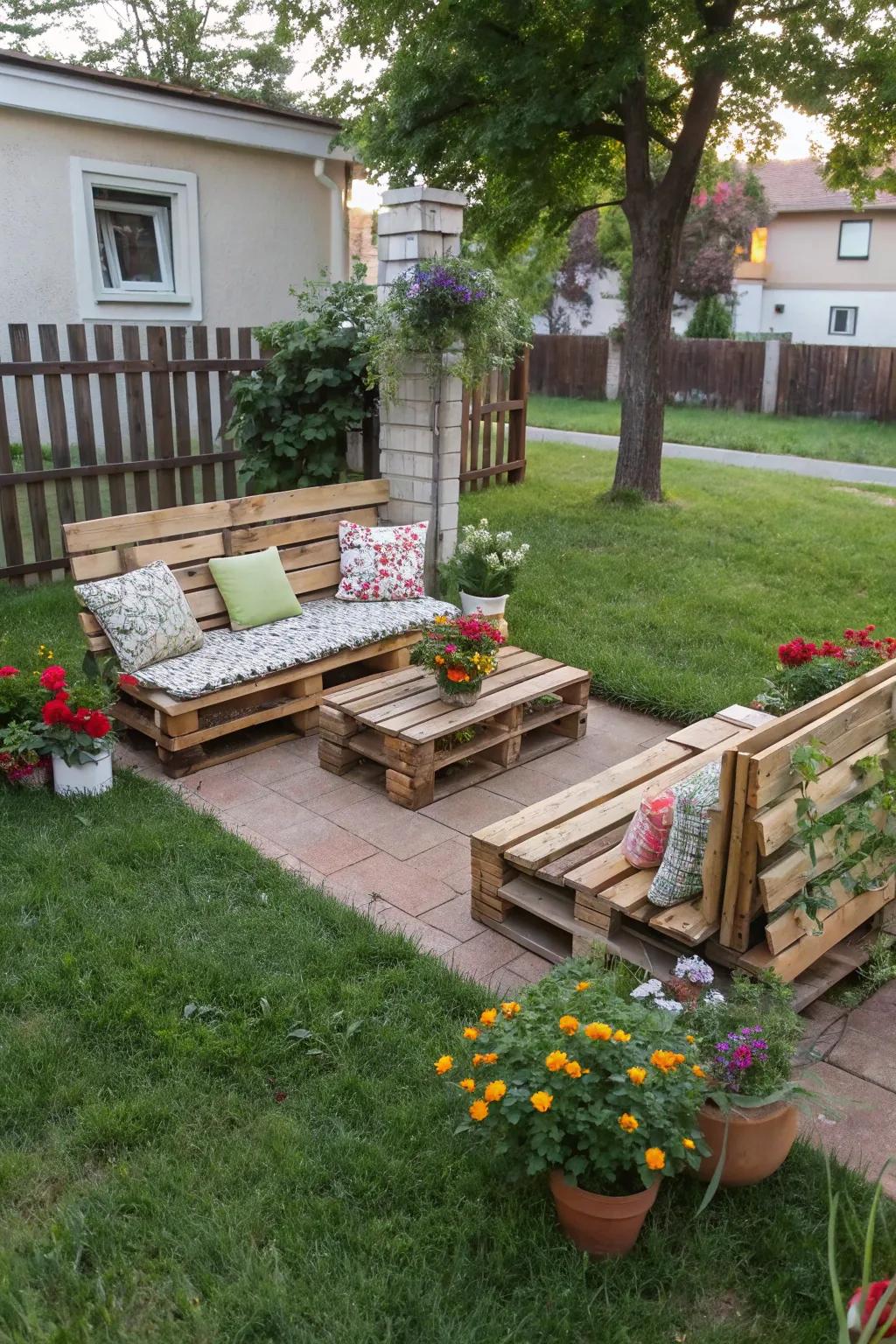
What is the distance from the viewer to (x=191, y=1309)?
2299 millimetres

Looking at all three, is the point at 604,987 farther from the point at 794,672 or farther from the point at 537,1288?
the point at 794,672

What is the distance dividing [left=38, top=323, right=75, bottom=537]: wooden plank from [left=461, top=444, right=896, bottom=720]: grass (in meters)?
3.25

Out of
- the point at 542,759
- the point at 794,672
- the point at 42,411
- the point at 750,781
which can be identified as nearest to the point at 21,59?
the point at 42,411

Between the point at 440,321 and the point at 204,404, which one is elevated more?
the point at 440,321

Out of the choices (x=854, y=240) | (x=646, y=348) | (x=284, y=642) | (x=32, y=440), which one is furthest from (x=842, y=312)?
(x=284, y=642)

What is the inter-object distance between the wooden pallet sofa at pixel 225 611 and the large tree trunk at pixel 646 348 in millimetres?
4862

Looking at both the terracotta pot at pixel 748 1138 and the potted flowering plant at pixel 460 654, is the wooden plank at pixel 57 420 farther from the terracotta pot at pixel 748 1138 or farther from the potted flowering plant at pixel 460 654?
the terracotta pot at pixel 748 1138

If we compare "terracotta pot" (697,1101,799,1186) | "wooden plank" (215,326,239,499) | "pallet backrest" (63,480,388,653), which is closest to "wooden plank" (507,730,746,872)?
"terracotta pot" (697,1101,799,1186)

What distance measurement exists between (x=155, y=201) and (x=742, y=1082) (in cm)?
1122

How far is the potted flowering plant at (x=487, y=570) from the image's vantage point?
20.5ft

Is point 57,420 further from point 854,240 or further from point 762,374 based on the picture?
point 854,240

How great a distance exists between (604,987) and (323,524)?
405cm

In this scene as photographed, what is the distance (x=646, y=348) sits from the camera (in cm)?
1064

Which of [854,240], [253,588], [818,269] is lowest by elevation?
[253,588]
